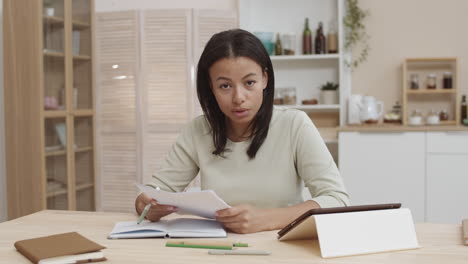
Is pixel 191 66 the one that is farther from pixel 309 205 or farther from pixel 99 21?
pixel 309 205

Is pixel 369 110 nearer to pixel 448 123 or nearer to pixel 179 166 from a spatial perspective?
pixel 448 123

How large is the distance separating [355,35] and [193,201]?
317 cm

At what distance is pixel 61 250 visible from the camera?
115 centimetres

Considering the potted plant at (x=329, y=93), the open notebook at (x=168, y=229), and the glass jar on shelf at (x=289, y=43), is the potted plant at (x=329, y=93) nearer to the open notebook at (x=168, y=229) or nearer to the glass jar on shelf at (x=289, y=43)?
the glass jar on shelf at (x=289, y=43)

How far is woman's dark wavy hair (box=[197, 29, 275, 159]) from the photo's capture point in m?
1.64

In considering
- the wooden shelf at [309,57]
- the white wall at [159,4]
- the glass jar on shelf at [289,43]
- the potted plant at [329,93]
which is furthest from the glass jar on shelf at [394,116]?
the white wall at [159,4]

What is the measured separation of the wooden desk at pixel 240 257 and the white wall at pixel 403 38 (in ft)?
9.44

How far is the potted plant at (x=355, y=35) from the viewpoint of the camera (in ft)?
13.6

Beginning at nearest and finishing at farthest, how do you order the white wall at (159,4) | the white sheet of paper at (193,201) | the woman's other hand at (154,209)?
the white sheet of paper at (193,201)
the woman's other hand at (154,209)
the white wall at (159,4)

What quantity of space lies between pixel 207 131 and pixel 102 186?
8.90 ft

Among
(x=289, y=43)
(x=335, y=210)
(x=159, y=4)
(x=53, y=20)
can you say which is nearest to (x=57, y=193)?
(x=53, y=20)

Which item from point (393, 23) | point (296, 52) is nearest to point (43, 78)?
point (296, 52)

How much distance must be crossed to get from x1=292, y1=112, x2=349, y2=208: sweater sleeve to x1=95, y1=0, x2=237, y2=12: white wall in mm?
2841

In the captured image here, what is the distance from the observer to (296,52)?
14.0 ft
